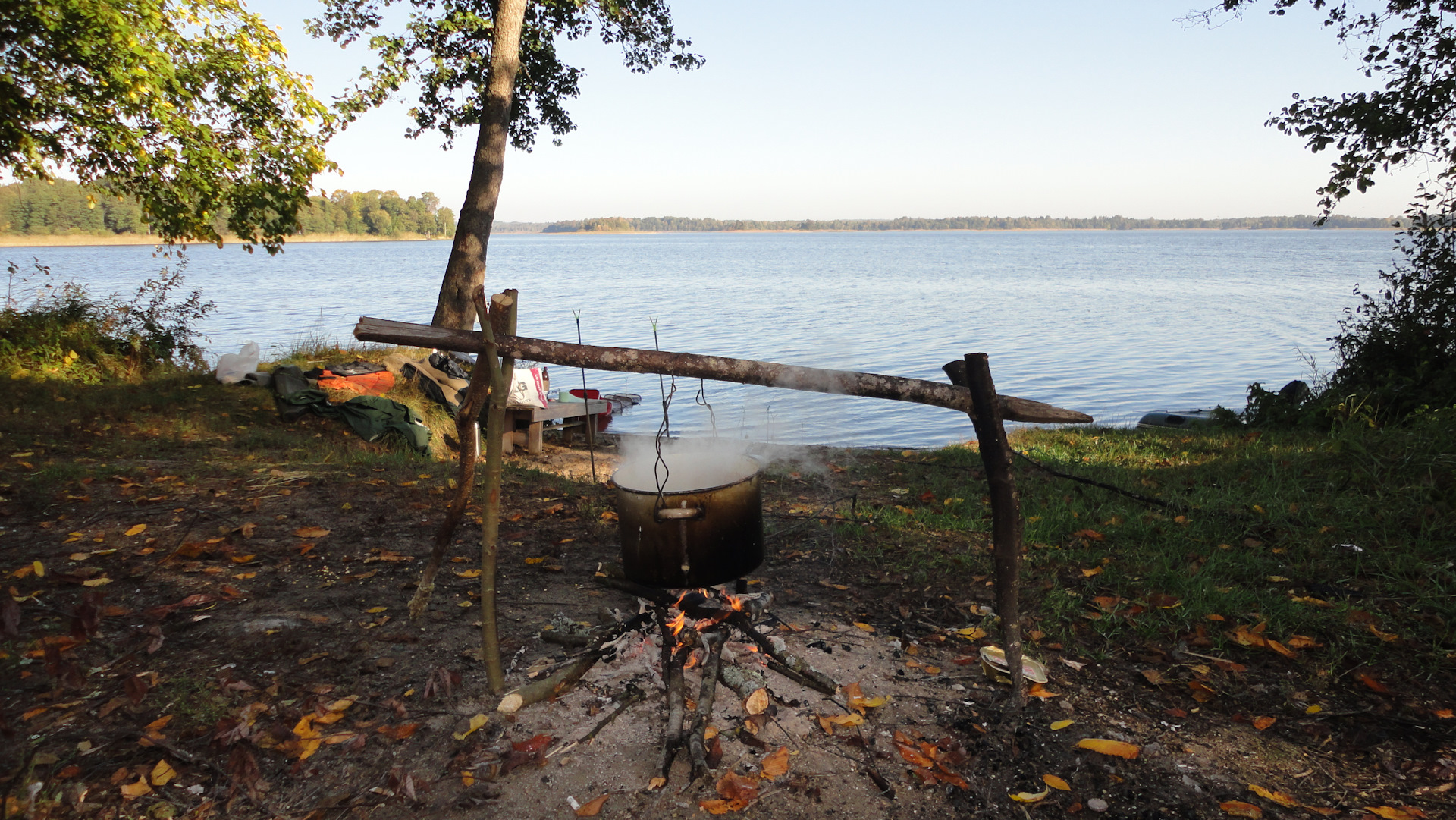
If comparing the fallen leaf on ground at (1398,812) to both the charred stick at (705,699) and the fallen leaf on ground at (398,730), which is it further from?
the fallen leaf on ground at (398,730)

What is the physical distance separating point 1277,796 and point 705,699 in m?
2.37

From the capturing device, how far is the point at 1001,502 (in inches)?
155

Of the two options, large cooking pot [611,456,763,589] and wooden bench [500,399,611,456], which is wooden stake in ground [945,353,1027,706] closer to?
large cooking pot [611,456,763,589]

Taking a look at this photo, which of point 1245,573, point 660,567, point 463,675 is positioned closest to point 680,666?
point 660,567

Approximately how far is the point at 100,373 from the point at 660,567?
11.2 m

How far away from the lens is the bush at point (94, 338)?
35.2 feet

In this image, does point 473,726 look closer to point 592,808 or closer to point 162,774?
point 592,808

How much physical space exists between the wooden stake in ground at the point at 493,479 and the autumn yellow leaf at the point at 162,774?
50.4 inches

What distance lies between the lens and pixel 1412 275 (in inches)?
400

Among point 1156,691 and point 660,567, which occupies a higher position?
point 660,567

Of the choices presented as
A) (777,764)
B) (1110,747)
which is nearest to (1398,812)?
(1110,747)

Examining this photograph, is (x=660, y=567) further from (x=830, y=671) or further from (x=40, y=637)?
(x=40, y=637)

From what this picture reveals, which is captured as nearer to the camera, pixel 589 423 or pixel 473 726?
pixel 473 726

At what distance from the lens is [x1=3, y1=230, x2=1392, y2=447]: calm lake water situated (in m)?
17.8
